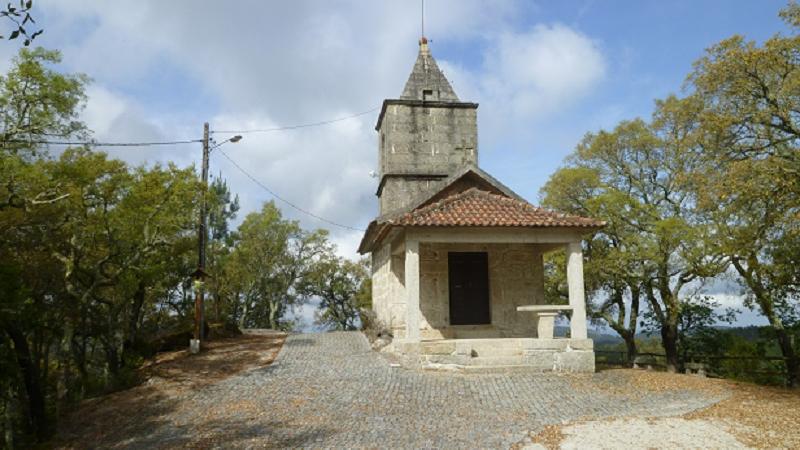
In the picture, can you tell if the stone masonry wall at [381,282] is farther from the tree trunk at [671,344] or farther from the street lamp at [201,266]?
the tree trunk at [671,344]

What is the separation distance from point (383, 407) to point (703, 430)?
494cm

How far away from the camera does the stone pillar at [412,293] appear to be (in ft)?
40.2

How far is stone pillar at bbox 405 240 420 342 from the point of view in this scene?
40.2 ft

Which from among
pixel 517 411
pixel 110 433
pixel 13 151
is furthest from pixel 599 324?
pixel 13 151

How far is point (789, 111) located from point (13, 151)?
752 inches

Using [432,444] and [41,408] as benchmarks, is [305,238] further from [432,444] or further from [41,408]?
[432,444]

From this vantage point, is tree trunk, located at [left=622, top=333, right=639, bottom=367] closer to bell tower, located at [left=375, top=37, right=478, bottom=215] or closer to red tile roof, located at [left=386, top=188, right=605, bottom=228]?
bell tower, located at [left=375, top=37, right=478, bottom=215]

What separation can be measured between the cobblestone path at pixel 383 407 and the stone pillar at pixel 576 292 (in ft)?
3.85

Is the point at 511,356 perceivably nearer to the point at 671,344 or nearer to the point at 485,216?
the point at 485,216

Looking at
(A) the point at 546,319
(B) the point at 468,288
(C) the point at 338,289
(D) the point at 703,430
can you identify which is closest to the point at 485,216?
(A) the point at 546,319

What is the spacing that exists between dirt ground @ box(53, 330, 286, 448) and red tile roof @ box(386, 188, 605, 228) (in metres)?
5.55

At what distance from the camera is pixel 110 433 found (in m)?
9.07

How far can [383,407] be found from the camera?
9.02 meters

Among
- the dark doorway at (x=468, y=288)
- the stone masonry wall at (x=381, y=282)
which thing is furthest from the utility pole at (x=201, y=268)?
the dark doorway at (x=468, y=288)
